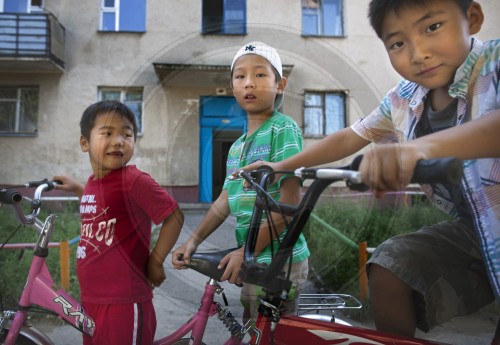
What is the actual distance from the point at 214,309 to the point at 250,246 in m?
0.35

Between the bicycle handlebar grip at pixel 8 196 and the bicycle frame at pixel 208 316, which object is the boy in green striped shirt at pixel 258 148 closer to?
the bicycle frame at pixel 208 316

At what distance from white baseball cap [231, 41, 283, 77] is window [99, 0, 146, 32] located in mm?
274

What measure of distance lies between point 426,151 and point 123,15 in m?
0.67

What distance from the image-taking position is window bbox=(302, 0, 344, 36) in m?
0.76

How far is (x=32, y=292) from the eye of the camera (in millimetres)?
1324

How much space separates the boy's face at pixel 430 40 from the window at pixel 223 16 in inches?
10.6

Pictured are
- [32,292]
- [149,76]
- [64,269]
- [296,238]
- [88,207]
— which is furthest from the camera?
[64,269]

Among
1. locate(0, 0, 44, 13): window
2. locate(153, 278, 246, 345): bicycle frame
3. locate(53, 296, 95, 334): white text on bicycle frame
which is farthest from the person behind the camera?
locate(0, 0, 44, 13): window

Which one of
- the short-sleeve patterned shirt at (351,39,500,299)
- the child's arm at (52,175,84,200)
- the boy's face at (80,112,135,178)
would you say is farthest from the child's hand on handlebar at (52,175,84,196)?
the short-sleeve patterned shirt at (351,39,500,299)

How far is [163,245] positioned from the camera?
77 centimetres

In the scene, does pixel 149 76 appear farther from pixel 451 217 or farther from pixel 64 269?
pixel 64 269

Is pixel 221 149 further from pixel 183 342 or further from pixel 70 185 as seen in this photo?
pixel 70 185

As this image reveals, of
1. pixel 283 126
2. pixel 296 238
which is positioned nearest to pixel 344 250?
pixel 296 238

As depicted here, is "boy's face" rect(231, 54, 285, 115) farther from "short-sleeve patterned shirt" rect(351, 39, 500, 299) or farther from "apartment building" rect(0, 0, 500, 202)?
"short-sleeve patterned shirt" rect(351, 39, 500, 299)
